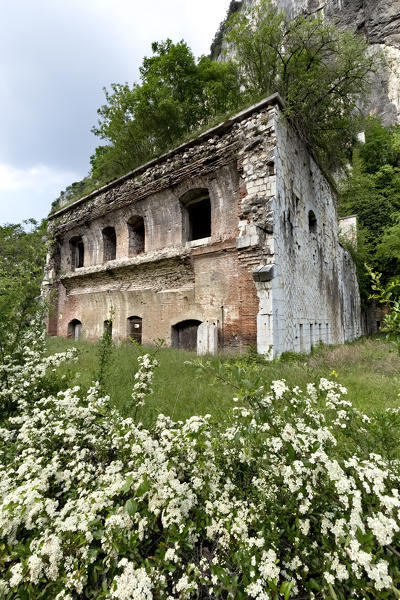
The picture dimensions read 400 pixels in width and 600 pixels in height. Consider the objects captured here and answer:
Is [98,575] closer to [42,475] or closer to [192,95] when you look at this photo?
[42,475]

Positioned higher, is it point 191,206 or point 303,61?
Result: point 303,61

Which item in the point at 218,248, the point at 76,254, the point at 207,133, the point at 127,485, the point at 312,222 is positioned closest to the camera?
the point at 127,485

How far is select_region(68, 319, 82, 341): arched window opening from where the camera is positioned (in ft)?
42.0

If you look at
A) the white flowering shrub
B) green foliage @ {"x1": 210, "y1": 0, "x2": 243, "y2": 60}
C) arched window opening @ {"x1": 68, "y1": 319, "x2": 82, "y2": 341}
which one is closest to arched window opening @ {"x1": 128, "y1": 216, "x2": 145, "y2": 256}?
arched window opening @ {"x1": 68, "y1": 319, "x2": 82, "y2": 341}

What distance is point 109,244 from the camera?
12.2m

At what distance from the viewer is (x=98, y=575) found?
155 centimetres

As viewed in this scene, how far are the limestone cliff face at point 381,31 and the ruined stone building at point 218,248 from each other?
25.2 meters

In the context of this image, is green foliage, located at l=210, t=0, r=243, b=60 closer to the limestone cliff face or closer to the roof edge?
the limestone cliff face

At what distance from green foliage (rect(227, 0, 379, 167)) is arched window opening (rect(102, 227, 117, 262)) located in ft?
25.6

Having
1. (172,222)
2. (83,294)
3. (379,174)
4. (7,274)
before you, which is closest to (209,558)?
(7,274)

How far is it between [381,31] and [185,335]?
4022cm

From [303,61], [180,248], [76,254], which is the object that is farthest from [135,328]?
[303,61]

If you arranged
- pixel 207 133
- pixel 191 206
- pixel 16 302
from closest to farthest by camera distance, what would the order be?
1. pixel 16 302
2. pixel 207 133
3. pixel 191 206

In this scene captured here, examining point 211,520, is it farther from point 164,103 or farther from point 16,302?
point 164,103
